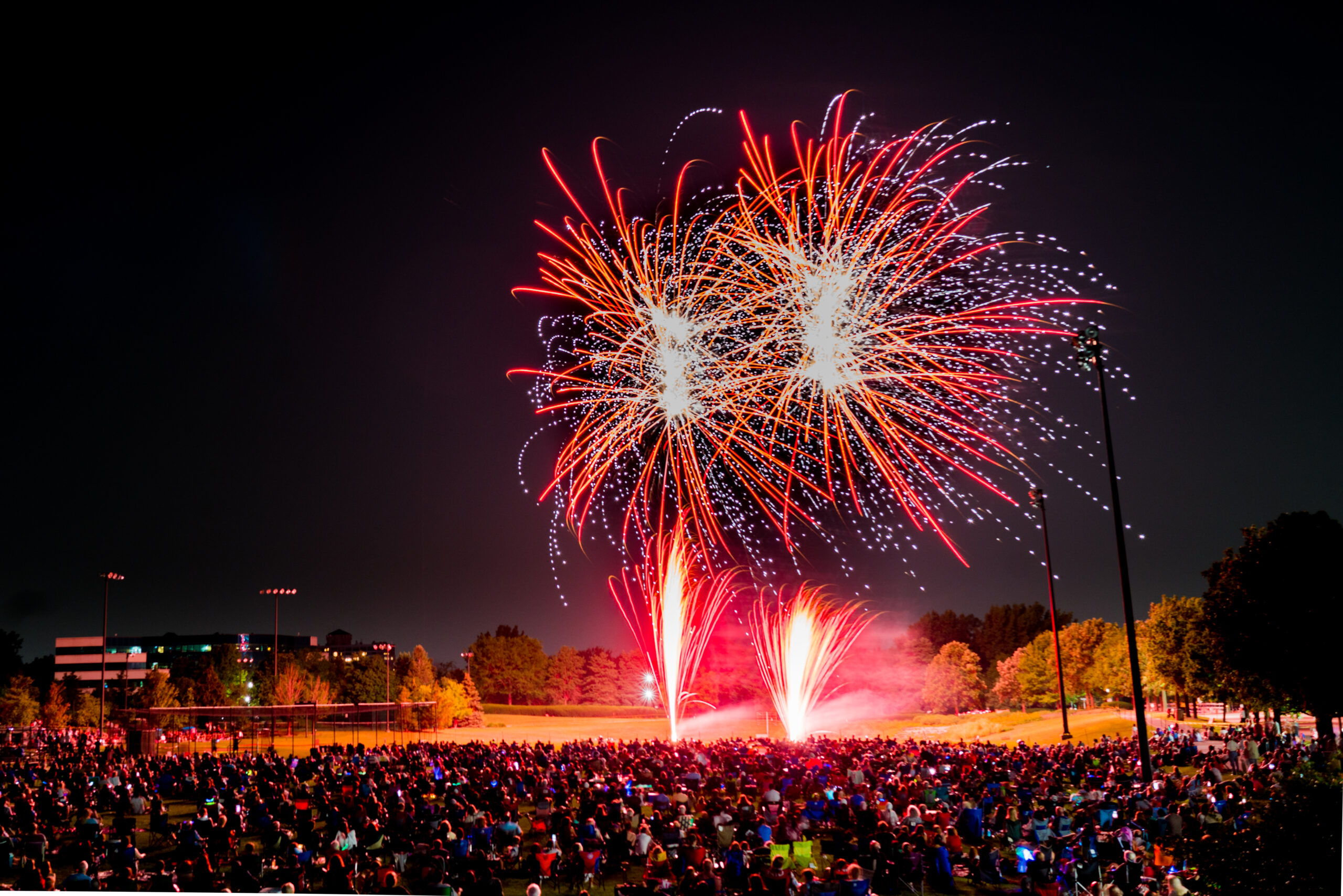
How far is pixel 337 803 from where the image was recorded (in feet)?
61.3

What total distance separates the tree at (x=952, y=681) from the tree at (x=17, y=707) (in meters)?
59.2

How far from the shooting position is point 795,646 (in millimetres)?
40625

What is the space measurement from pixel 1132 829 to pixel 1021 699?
68.7 meters

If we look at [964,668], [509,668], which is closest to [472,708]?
[509,668]

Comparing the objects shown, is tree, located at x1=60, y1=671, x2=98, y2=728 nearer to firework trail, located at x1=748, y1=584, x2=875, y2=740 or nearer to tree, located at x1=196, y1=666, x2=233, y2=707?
tree, located at x1=196, y1=666, x2=233, y2=707

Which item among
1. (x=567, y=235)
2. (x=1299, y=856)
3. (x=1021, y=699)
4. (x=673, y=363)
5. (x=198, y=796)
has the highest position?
(x=567, y=235)

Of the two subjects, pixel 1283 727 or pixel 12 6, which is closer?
pixel 12 6

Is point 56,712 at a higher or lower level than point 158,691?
lower

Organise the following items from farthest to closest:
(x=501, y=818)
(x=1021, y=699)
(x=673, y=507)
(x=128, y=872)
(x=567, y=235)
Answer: (x=1021, y=699), (x=673, y=507), (x=567, y=235), (x=501, y=818), (x=128, y=872)

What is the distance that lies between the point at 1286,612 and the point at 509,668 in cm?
6847

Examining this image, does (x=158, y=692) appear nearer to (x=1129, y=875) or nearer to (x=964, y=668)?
(x=964, y=668)

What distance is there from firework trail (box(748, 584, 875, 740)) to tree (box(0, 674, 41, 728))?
4344 cm

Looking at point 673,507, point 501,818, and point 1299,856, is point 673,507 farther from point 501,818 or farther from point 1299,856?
point 1299,856

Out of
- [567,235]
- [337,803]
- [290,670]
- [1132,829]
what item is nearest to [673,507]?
[567,235]
